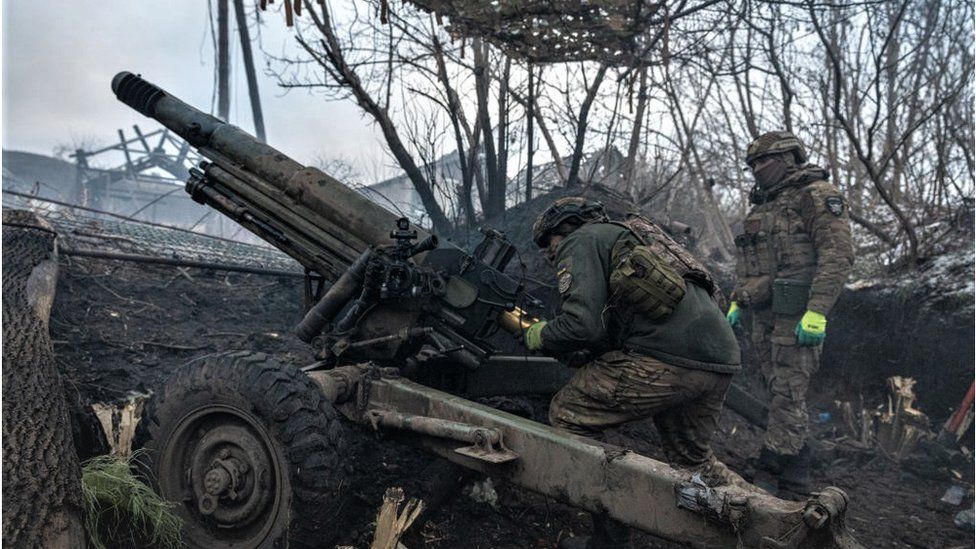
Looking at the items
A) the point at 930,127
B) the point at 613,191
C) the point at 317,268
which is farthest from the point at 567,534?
the point at 930,127

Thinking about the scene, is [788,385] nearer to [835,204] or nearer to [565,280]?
[835,204]

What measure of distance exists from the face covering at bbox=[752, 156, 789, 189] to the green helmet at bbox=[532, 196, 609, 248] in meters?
2.17

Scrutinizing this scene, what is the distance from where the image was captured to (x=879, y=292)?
591cm

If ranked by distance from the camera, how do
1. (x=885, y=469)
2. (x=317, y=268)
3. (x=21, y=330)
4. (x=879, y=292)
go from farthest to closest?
(x=879, y=292), (x=885, y=469), (x=317, y=268), (x=21, y=330)

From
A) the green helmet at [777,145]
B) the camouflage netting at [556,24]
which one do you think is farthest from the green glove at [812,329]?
the camouflage netting at [556,24]

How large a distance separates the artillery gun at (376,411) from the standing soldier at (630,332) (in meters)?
0.30

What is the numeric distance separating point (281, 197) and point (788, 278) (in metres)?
3.39

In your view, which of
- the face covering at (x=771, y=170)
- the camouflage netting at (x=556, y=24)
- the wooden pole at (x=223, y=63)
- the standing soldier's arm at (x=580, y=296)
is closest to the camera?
the standing soldier's arm at (x=580, y=296)

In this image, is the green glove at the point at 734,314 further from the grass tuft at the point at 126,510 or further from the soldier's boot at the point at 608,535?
the grass tuft at the point at 126,510

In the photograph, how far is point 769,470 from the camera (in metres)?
4.43

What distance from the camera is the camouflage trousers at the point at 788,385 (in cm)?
436

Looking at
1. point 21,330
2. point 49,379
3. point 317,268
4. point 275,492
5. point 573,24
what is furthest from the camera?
point 573,24

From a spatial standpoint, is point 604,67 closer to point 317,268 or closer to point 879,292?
point 879,292

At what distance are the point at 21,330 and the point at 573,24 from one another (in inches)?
172
